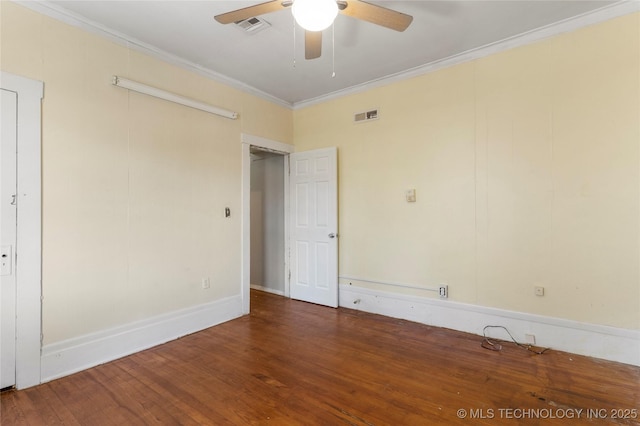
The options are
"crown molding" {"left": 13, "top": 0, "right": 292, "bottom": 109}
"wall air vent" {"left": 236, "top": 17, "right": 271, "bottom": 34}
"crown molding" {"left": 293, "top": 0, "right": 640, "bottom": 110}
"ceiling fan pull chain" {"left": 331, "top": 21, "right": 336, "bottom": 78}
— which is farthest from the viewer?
"ceiling fan pull chain" {"left": 331, "top": 21, "right": 336, "bottom": 78}

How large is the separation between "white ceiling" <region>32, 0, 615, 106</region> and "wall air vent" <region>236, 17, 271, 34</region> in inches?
1.9

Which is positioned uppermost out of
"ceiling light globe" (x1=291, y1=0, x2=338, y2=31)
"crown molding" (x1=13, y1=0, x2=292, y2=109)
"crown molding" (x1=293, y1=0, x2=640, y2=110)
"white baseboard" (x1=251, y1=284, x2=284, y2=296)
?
"crown molding" (x1=293, y1=0, x2=640, y2=110)

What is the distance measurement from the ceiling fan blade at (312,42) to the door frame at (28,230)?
2.04 metres

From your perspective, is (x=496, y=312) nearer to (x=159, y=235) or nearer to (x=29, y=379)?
(x=159, y=235)

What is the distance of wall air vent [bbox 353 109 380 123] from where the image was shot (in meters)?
3.77

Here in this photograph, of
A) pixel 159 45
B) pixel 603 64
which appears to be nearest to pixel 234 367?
pixel 159 45

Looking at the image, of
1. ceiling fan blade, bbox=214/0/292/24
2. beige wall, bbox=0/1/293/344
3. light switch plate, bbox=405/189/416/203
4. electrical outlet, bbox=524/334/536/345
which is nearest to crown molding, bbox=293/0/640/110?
light switch plate, bbox=405/189/416/203

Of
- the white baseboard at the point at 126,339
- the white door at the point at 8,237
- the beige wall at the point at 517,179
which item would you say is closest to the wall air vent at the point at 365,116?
the beige wall at the point at 517,179

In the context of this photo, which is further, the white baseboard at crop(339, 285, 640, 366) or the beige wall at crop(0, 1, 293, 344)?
the white baseboard at crop(339, 285, 640, 366)

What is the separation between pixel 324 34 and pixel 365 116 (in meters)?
1.29

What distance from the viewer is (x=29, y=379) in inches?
86.4

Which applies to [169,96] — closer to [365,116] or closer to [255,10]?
[255,10]

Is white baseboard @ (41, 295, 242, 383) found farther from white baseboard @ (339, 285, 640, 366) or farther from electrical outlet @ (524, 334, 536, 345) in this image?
electrical outlet @ (524, 334, 536, 345)

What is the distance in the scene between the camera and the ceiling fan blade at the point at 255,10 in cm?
181
